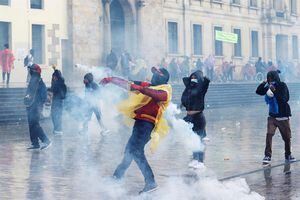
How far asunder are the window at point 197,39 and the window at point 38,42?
46.6 feet

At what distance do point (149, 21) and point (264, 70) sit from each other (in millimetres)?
11199

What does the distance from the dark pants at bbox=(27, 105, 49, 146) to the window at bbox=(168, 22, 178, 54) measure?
2791 centimetres

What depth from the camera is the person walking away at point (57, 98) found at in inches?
770

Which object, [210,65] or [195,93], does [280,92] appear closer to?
[195,93]

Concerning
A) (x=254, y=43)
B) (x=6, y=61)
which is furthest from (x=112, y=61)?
(x=254, y=43)

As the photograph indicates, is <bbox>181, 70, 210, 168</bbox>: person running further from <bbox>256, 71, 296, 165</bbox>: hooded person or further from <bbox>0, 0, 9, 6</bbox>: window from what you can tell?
<bbox>0, 0, 9, 6</bbox>: window

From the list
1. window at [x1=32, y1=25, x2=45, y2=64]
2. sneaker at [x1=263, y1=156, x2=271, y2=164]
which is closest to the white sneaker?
sneaker at [x1=263, y1=156, x2=271, y2=164]

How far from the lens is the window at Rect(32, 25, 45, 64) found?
33750 millimetres

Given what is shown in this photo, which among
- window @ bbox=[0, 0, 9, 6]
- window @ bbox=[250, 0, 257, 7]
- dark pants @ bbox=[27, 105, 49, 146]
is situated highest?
window @ bbox=[250, 0, 257, 7]

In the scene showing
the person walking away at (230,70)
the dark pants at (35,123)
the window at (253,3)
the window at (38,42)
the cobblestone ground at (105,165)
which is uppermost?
the window at (253,3)

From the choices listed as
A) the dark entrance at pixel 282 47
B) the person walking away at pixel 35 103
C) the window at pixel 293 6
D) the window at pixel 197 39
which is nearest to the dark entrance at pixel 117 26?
the window at pixel 197 39

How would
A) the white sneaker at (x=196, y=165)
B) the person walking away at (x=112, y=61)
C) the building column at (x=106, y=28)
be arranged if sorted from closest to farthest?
the white sneaker at (x=196, y=165) < the person walking away at (x=112, y=61) < the building column at (x=106, y=28)

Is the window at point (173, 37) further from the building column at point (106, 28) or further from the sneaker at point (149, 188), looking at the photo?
the sneaker at point (149, 188)

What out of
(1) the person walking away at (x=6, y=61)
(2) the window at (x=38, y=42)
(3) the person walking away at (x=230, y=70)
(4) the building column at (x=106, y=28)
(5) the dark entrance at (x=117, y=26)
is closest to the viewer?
(1) the person walking away at (x=6, y=61)
